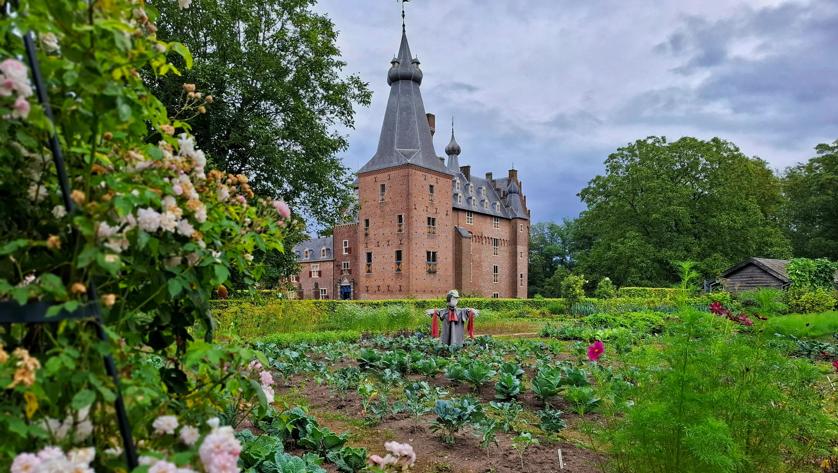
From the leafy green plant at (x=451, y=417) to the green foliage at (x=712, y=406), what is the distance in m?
1.37

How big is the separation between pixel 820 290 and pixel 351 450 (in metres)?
25.2

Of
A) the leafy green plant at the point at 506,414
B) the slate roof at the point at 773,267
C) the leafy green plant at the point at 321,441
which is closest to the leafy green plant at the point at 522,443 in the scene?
the leafy green plant at the point at 506,414

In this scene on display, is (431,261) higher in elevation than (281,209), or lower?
higher

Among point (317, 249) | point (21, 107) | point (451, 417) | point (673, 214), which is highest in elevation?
point (673, 214)

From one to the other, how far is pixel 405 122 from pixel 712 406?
40.0 metres

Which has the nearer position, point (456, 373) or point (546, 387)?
point (546, 387)

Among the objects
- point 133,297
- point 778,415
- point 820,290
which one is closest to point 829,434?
point 778,415

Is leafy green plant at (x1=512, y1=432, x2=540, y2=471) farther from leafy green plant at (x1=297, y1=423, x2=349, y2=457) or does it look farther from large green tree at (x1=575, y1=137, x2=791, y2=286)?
large green tree at (x1=575, y1=137, x2=791, y2=286)

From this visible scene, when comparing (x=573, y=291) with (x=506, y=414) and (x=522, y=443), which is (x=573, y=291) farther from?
(x=522, y=443)

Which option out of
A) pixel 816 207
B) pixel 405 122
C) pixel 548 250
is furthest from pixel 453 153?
pixel 816 207

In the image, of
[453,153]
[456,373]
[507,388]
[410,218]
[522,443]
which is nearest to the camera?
[522,443]

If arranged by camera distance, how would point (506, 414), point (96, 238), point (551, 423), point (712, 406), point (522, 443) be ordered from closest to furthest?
1. point (96, 238)
2. point (712, 406)
3. point (522, 443)
4. point (551, 423)
5. point (506, 414)

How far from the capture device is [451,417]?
4.67m

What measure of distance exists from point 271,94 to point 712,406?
65.6 feet
